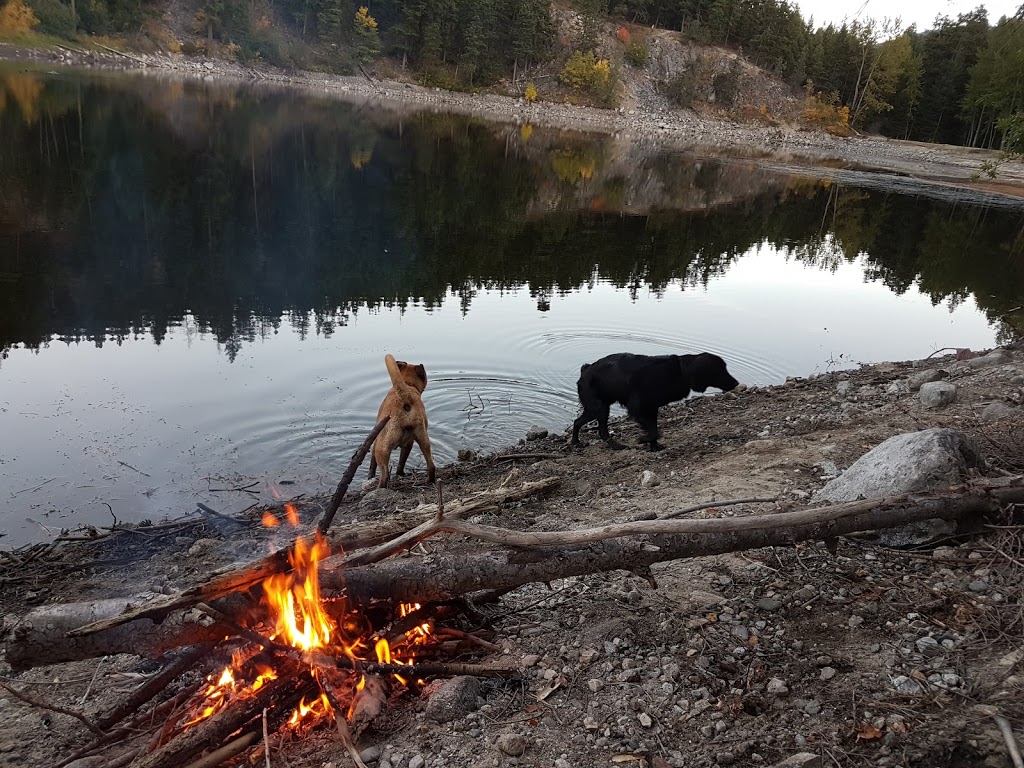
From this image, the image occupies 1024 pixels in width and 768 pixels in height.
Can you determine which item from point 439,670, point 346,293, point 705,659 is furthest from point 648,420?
point 346,293

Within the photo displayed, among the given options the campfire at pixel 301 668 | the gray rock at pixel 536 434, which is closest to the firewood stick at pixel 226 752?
the campfire at pixel 301 668

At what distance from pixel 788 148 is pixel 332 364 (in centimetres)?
9720

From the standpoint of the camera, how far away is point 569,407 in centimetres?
1223

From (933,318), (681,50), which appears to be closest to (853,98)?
(681,50)

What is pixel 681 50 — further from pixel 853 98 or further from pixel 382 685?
pixel 382 685

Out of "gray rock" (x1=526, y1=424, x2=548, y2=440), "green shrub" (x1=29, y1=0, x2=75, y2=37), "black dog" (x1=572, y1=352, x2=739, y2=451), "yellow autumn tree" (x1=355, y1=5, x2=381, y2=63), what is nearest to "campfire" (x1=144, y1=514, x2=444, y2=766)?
"black dog" (x1=572, y1=352, x2=739, y2=451)

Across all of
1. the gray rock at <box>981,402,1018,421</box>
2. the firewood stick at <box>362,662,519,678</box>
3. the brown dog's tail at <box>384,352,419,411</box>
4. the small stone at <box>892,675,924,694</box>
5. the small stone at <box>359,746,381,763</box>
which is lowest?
the small stone at <box>359,746,381,763</box>

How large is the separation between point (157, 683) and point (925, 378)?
11.7 m

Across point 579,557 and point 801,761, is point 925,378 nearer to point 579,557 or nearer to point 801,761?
point 579,557

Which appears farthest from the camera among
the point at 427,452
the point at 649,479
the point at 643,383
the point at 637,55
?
the point at 637,55

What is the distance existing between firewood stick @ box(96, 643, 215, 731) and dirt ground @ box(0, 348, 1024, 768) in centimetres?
46

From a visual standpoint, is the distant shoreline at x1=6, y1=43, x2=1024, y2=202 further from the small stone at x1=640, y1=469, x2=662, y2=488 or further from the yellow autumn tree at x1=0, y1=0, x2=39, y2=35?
the small stone at x1=640, y1=469, x2=662, y2=488

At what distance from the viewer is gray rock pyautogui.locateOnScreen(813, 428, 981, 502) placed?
524 centimetres

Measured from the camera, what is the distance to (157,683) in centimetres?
409
